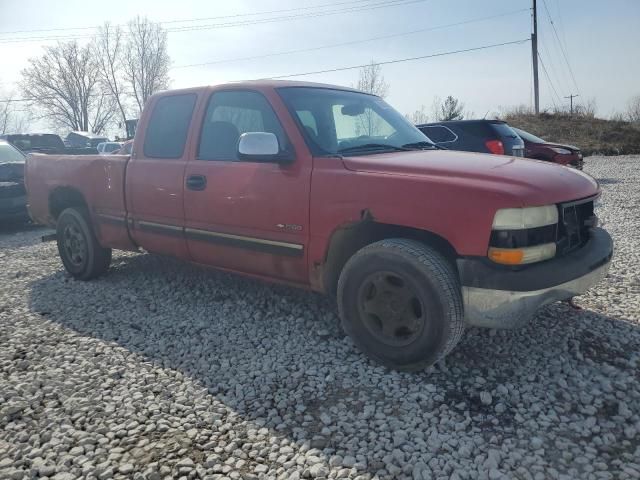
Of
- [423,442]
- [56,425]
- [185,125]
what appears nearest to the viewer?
[423,442]

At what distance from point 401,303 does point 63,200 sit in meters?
4.23

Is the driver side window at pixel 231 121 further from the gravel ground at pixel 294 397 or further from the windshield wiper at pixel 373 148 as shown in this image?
the gravel ground at pixel 294 397

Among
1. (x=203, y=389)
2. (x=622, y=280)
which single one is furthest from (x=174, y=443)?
(x=622, y=280)

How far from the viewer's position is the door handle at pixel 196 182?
3830mm

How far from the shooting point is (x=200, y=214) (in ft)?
12.8

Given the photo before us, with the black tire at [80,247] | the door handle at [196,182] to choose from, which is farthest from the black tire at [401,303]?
the black tire at [80,247]

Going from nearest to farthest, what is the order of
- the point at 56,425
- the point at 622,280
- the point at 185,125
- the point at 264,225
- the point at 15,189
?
the point at 56,425, the point at 264,225, the point at 185,125, the point at 622,280, the point at 15,189

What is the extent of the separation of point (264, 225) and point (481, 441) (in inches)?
78.7

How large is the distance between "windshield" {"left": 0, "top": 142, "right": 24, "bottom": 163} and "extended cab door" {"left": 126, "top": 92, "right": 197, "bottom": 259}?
6.04m

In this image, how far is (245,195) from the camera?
140 inches

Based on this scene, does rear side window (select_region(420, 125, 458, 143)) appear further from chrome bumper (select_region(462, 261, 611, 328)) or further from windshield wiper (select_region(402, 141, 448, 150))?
chrome bumper (select_region(462, 261, 611, 328))

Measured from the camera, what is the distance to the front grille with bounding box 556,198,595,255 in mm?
2879

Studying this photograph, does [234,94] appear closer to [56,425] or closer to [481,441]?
[56,425]

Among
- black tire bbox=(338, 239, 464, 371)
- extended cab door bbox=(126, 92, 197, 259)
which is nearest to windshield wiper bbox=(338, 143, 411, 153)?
black tire bbox=(338, 239, 464, 371)
